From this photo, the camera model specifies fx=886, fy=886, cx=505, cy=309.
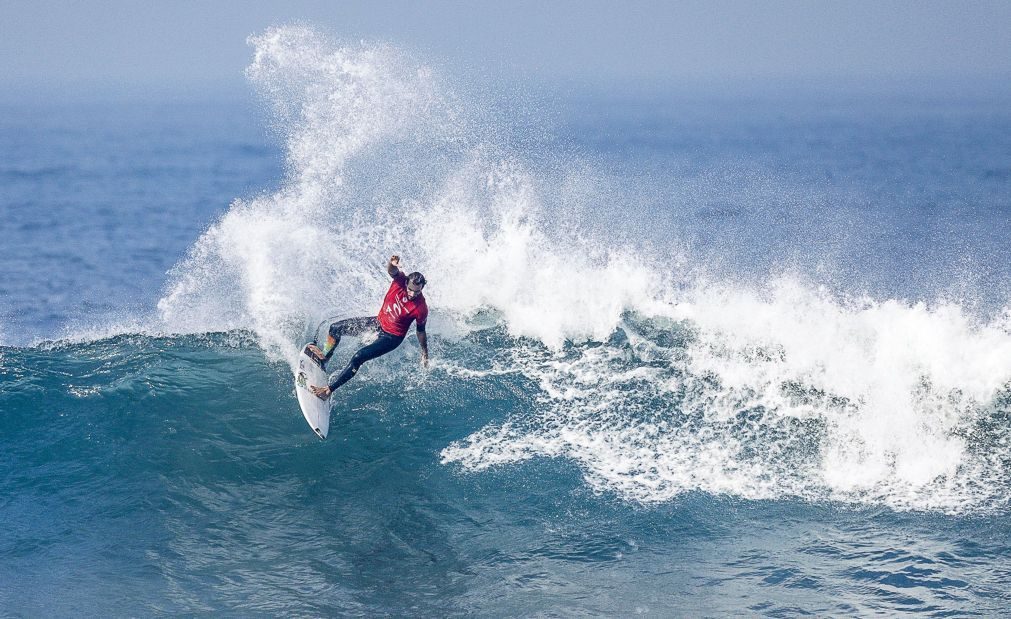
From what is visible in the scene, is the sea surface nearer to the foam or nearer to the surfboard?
the foam

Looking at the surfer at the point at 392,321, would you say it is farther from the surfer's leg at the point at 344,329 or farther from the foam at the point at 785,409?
the foam at the point at 785,409

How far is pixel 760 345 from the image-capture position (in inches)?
487

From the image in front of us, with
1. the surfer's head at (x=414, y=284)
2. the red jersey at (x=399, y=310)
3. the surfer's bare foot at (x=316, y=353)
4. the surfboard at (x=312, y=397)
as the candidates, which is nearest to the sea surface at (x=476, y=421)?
the surfboard at (x=312, y=397)

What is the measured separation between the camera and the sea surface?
890 cm

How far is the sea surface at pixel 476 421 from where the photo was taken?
890 centimetres

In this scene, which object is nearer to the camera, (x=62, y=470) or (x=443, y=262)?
(x=62, y=470)

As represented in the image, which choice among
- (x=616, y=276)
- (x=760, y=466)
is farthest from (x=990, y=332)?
(x=616, y=276)

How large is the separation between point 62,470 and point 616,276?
27.8ft

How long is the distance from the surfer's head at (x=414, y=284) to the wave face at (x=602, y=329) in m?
1.84

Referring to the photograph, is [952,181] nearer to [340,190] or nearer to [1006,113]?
[340,190]

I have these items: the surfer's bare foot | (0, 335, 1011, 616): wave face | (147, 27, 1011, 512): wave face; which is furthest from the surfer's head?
(147, 27, 1011, 512): wave face

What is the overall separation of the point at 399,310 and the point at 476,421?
178 cm

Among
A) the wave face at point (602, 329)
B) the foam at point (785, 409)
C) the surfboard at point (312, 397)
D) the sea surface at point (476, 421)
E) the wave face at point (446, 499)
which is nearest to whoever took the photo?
the wave face at point (446, 499)

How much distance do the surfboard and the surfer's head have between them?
1663mm
